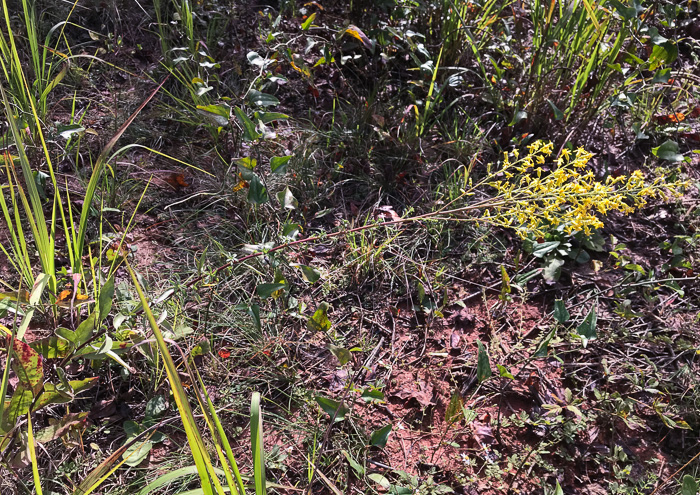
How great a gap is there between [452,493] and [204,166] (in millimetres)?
1693

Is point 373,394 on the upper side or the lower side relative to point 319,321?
lower

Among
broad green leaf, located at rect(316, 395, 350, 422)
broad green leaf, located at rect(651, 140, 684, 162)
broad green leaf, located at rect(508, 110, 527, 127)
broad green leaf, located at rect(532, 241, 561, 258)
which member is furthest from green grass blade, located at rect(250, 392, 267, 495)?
broad green leaf, located at rect(651, 140, 684, 162)

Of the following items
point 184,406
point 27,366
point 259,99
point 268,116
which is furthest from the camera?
point 259,99

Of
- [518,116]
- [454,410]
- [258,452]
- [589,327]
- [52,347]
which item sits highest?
[518,116]

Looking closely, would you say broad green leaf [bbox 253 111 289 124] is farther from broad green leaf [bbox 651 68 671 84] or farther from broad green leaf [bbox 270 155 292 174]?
broad green leaf [bbox 651 68 671 84]

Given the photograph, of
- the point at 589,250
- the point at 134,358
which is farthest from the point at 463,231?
the point at 134,358

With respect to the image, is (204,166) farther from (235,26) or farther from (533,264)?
(533,264)

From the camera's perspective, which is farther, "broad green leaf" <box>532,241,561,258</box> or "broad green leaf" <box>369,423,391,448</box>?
"broad green leaf" <box>532,241,561,258</box>

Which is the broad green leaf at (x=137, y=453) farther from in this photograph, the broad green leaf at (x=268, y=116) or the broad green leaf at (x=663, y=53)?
the broad green leaf at (x=663, y=53)

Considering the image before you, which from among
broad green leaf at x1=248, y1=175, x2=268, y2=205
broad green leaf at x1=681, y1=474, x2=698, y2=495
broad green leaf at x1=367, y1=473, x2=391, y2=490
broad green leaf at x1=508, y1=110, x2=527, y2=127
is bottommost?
broad green leaf at x1=367, y1=473, x2=391, y2=490

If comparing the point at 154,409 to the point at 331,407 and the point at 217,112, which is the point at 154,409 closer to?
the point at 331,407

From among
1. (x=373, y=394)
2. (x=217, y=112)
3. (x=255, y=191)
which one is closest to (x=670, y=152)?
(x=373, y=394)

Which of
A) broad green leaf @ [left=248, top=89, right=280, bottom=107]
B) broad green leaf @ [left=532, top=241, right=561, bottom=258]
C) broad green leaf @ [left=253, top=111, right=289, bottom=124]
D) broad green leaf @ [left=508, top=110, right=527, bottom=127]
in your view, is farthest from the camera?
broad green leaf @ [left=508, top=110, right=527, bottom=127]

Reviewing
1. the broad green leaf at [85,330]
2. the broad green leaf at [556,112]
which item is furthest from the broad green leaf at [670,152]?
the broad green leaf at [85,330]
